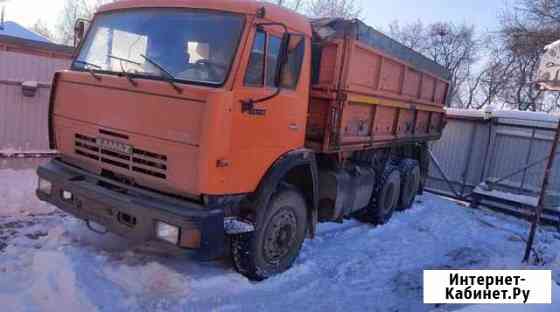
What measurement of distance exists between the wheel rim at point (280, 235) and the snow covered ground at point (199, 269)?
0.82ft

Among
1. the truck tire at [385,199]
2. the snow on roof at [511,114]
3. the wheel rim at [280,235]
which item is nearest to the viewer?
the wheel rim at [280,235]

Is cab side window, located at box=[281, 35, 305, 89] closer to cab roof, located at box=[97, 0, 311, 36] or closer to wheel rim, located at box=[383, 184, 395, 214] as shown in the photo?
cab roof, located at box=[97, 0, 311, 36]

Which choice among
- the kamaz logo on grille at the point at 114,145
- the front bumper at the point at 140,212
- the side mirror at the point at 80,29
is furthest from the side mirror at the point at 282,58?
the side mirror at the point at 80,29

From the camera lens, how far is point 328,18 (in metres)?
5.06

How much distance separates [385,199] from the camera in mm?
7438

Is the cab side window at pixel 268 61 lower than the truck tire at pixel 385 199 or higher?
higher

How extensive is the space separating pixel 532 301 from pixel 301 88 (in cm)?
297

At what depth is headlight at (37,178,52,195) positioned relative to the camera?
429cm

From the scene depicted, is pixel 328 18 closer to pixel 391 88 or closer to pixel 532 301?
pixel 391 88

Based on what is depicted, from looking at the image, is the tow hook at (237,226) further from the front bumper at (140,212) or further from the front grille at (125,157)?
the front grille at (125,157)

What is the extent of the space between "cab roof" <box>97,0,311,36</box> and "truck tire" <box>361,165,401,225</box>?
3.46 meters

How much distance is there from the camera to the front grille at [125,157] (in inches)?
145

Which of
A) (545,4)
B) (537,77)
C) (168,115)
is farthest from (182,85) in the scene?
(545,4)

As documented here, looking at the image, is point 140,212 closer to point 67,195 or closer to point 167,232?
point 167,232
